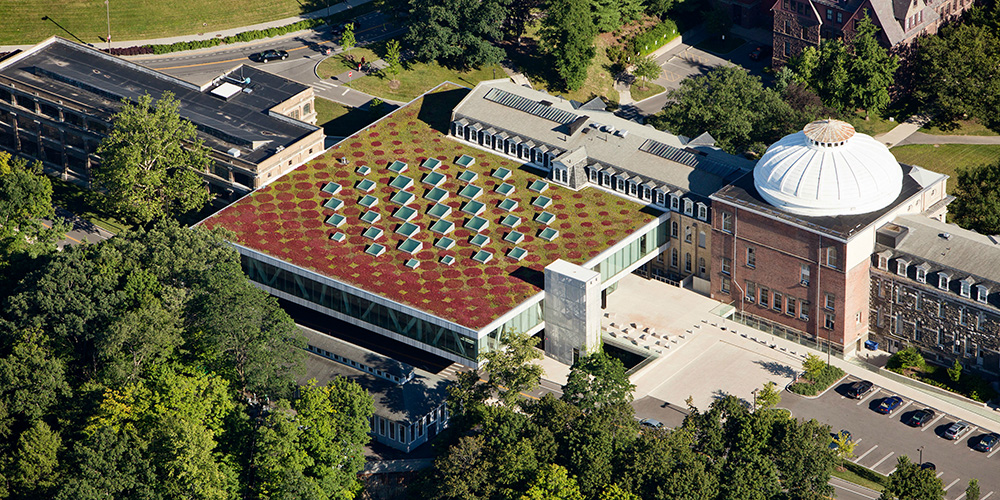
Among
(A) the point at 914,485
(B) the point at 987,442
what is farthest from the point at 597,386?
(B) the point at 987,442

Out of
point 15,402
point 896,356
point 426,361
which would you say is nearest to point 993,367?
point 896,356

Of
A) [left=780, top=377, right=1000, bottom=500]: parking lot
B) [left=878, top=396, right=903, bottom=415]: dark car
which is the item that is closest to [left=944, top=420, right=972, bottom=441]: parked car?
[left=780, top=377, right=1000, bottom=500]: parking lot

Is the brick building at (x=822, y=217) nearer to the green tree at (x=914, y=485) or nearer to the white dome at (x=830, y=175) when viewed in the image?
the white dome at (x=830, y=175)

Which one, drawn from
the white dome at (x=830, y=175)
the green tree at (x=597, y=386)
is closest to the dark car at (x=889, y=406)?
the white dome at (x=830, y=175)

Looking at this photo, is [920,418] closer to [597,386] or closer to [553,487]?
[597,386]

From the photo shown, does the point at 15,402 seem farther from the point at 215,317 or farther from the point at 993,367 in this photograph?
the point at 993,367

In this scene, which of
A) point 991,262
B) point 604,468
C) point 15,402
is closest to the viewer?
point 604,468
